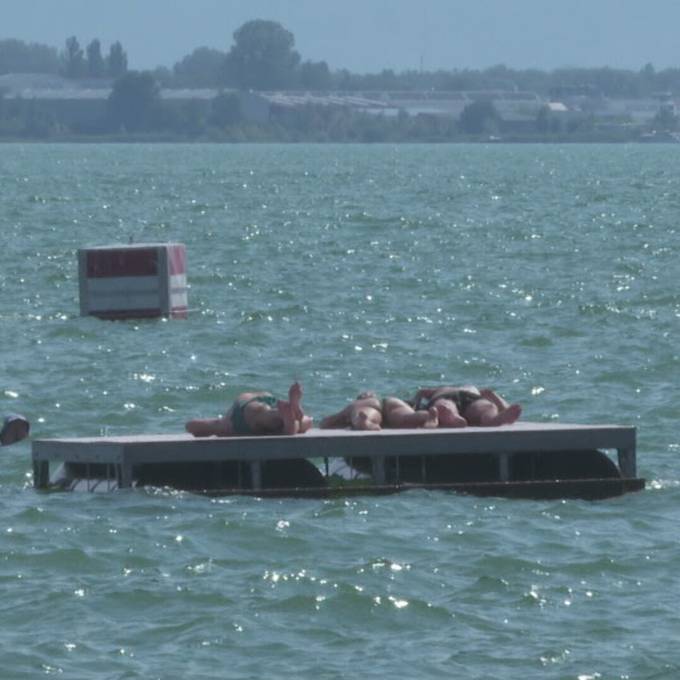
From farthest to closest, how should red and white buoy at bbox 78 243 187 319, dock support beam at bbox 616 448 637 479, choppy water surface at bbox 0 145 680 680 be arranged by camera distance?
1. red and white buoy at bbox 78 243 187 319
2. dock support beam at bbox 616 448 637 479
3. choppy water surface at bbox 0 145 680 680

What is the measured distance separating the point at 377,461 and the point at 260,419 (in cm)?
90

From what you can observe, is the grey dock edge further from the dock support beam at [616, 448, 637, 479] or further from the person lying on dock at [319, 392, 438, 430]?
the person lying on dock at [319, 392, 438, 430]

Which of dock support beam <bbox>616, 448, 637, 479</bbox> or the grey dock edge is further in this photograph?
dock support beam <bbox>616, 448, 637, 479</bbox>

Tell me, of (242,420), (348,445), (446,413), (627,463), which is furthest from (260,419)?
(627,463)

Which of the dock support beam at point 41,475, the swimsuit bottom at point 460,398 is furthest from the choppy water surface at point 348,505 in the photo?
the swimsuit bottom at point 460,398

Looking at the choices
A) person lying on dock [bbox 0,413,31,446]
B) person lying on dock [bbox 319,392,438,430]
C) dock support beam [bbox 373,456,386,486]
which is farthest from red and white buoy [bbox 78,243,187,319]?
dock support beam [bbox 373,456,386,486]

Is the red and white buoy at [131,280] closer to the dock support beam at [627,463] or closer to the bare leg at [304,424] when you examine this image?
the bare leg at [304,424]

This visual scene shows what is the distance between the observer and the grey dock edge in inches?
786

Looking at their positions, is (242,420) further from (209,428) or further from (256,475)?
(256,475)

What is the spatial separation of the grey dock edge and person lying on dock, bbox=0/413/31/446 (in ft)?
8.68

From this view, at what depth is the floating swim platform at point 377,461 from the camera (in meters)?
20.0

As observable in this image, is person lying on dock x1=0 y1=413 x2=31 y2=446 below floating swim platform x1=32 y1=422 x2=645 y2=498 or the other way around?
below

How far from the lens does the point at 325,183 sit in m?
111

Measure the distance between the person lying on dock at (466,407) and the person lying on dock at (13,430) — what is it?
3.87 m
